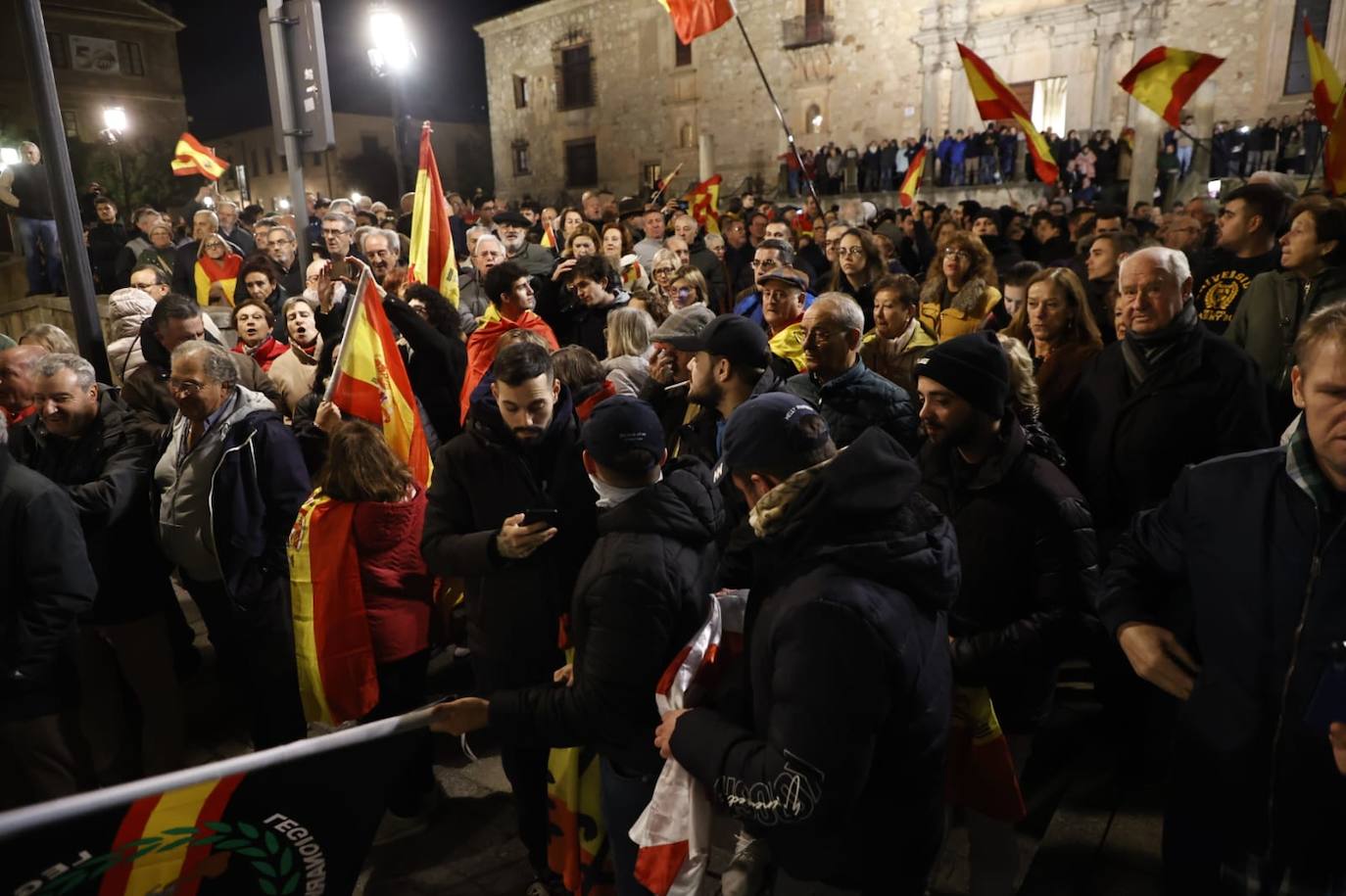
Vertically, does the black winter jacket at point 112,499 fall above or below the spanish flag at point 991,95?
below

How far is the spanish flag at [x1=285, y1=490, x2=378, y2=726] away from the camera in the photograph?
3527 mm

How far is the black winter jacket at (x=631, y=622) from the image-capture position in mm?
2271

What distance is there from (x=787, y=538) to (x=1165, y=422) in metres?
2.32

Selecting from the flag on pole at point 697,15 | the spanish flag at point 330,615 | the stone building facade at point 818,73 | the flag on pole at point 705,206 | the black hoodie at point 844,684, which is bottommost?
the spanish flag at point 330,615

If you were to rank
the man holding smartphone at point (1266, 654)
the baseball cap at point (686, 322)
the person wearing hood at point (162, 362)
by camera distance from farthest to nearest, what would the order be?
the person wearing hood at point (162, 362), the baseball cap at point (686, 322), the man holding smartphone at point (1266, 654)

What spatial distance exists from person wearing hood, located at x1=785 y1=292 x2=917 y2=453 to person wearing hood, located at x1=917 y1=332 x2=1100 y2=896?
2.68 ft

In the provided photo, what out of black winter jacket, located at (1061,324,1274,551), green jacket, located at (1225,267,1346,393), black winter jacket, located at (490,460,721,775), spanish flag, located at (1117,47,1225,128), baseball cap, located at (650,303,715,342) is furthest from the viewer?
spanish flag, located at (1117,47,1225,128)

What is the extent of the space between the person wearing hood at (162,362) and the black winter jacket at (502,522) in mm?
2126

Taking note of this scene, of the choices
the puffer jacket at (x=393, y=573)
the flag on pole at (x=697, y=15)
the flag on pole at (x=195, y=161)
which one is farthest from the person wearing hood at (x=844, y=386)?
the flag on pole at (x=195, y=161)

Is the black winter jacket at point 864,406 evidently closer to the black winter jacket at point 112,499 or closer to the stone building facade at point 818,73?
the black winter jacket at point 112,499

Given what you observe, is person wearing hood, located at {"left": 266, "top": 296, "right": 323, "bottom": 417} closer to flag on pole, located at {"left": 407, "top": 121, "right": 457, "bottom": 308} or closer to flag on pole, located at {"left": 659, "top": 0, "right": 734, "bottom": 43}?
flag on pole, located at {"left": 407, "top": 121, "right": 457, "bottom": 308}

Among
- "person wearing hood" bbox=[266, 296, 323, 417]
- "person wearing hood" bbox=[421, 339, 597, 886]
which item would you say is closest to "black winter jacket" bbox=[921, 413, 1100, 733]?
"person wearing hood" bbox=[421, 339, 597, 886]

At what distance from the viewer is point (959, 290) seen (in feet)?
18.8

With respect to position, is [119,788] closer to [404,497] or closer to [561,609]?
[561,609]
